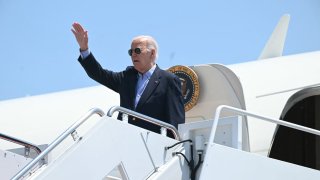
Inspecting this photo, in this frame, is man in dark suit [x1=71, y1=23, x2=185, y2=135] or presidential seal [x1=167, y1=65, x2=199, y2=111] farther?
presidential seal [x1=167, y1=65, x2=199, y2=111]

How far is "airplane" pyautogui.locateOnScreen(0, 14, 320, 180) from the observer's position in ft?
18.0

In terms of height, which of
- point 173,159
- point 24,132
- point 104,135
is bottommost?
point 24,132

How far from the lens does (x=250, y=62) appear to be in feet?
39.9

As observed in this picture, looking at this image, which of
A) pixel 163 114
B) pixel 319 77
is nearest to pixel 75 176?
pixel 163 114

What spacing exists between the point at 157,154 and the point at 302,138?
4.74m

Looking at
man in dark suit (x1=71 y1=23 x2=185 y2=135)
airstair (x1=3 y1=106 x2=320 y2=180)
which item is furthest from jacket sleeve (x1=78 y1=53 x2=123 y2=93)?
airstair (x1=3 y1=106 x2=320 y2=180)

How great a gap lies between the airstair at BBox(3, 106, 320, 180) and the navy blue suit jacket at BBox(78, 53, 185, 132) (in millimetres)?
473

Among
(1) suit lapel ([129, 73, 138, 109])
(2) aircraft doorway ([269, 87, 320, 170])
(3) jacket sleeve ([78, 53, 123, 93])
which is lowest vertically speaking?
(2) aircraft doorway ([269, 87, 320, 170])

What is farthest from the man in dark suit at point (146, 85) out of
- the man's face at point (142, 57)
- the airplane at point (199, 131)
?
the airplane at point (199, 131)

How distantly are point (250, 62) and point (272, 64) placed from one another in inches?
30.8

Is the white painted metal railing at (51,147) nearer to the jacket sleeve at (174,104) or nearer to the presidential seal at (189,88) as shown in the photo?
the jacket sleeve at (174,104)

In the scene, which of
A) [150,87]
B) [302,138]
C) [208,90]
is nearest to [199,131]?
[150,87]

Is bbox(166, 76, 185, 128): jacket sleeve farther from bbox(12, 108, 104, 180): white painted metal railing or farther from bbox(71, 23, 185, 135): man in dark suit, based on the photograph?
bbox(12, 108, 104, 180): white painted metal railing

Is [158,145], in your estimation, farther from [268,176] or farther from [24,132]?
[24,132]
